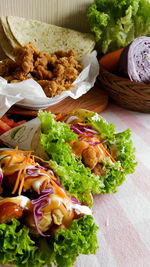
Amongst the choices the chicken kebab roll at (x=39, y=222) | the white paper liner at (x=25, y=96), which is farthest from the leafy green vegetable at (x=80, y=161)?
the white paper liner at (x=25, y=96)

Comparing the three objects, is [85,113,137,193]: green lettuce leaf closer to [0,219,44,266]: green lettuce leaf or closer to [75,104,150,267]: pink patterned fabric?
[75,104,150,267]: pink patterned fabric

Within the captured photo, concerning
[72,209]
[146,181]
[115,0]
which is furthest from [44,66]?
[72,209]

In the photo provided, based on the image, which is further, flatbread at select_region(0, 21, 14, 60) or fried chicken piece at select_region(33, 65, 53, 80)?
flatbread at select_region(0, 21, 14, 60)

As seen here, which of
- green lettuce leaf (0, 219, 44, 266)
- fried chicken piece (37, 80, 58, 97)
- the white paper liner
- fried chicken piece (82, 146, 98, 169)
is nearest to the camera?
green lettuce leaf (0, 219, 44, 266)

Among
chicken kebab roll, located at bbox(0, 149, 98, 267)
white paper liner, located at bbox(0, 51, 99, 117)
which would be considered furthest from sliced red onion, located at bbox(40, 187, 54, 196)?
white paper liner, located at bbox(0, 51, 99, 117)

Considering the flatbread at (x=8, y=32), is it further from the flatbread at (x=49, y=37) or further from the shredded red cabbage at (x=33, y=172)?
the shredded red cabbage at (x=33, y=172)

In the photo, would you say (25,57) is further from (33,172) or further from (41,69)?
(33,172)

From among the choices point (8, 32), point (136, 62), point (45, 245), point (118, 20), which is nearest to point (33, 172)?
point (45, 245)
